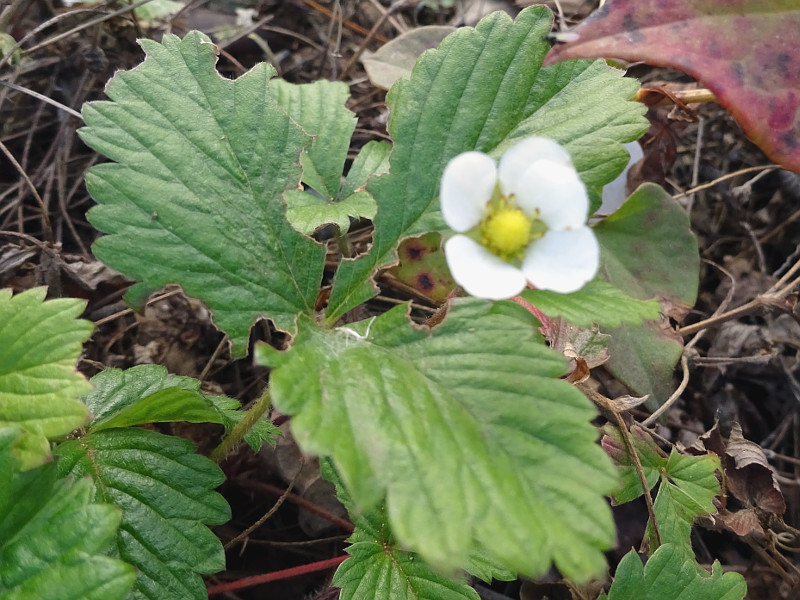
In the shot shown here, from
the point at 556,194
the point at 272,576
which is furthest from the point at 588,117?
the point at 272,576

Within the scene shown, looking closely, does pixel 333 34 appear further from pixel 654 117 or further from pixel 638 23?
pixel 638 23

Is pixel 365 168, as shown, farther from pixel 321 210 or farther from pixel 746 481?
pixel 746 481

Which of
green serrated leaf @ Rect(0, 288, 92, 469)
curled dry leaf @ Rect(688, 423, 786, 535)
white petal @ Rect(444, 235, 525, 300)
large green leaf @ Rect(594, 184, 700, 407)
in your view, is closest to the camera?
white petal @ Rect(444, 235, 525, 300)

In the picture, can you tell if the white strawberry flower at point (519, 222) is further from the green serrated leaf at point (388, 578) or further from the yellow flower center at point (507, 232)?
the green serrated leaf at point (388, 578)

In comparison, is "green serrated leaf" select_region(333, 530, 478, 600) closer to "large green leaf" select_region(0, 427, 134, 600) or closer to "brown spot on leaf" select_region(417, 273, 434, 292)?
"large green leaf" select_region(0, 427, 134, 600)

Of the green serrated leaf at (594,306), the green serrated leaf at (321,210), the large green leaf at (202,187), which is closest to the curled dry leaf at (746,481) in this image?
the green serrated leaf at (594,306)

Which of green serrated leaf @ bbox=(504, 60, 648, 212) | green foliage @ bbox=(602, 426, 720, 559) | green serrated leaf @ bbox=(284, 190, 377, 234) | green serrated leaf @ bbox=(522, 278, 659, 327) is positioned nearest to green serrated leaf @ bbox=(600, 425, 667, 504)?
green foliage @ bbox=(602, 426, 720, 559)

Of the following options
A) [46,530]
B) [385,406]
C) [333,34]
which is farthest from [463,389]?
[333,34]
